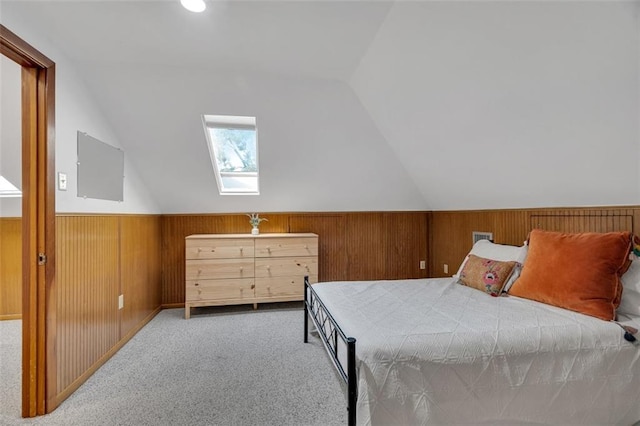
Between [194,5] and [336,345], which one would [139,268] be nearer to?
[336,345]

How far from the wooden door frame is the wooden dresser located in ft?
5.25

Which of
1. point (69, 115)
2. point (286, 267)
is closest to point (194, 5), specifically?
point (69, 115)

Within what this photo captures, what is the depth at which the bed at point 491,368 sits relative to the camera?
1.37m

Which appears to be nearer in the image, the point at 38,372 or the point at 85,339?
the point at 38,372

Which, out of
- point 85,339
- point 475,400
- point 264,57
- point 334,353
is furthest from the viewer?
point 264,57

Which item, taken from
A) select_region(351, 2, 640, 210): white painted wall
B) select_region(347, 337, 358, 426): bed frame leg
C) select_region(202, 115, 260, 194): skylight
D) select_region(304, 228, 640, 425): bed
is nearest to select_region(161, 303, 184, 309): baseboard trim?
select_region(202, 115, 260, 194): skylight

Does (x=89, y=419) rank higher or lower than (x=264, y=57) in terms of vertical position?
lower

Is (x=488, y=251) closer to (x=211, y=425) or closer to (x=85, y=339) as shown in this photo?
(x=211, y=425)

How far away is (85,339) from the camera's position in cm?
214

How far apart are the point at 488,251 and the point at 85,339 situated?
3.32 metres

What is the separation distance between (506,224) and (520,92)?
5.31 ft

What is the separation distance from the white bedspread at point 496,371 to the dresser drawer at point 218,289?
2.11 metres

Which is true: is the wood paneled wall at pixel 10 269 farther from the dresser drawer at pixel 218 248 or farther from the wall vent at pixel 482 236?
the wall vent at pixel 482 236

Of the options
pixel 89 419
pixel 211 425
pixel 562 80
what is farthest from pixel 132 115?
pixel 562 80
